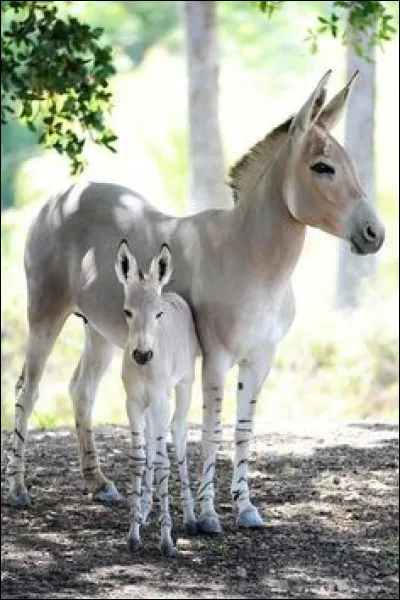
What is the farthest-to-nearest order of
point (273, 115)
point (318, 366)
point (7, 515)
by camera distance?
point (273, 115)
point (318, 366)
point (7, 515)

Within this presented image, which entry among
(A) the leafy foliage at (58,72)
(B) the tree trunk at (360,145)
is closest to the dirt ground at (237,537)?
(A) the leafy foliage at (58,72)

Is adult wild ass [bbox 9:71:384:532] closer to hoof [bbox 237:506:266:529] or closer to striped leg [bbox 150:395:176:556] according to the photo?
hoof [bbox 237:506:266:529]

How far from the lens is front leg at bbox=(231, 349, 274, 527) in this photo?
8.32 m

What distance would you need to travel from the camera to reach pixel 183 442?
8016 millimetres

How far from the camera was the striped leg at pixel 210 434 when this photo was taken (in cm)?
810

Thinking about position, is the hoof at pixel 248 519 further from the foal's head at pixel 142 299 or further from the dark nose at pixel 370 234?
the dark nose at pixel 370 234

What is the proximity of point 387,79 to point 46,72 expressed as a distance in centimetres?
1730

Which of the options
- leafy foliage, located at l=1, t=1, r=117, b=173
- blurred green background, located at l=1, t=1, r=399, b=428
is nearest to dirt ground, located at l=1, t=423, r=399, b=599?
leafy foliage, located at l=1, t=1, r=117, b=173

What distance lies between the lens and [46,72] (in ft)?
30.2

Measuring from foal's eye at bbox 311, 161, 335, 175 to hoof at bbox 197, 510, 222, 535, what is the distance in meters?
1.67

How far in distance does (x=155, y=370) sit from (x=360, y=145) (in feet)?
44.7

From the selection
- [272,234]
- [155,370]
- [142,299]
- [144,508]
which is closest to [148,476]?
[144,508]

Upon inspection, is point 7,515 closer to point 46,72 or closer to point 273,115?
point 46,72

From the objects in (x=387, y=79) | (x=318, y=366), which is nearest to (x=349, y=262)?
(x=318, y=366)
